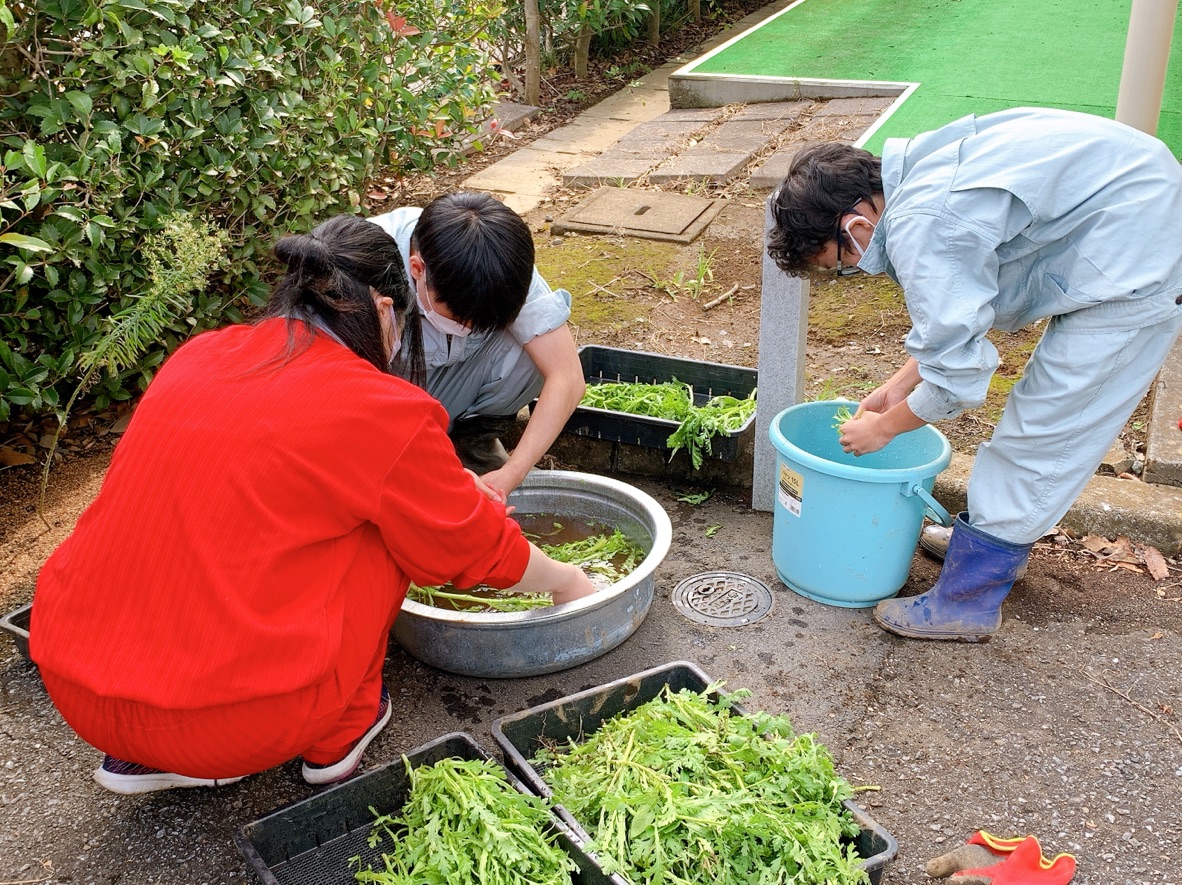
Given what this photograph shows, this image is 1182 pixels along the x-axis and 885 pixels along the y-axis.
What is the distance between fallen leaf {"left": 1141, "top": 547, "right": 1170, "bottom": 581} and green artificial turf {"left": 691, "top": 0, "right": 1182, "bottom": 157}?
3.74m

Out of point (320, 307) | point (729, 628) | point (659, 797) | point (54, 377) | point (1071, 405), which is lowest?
point (729, 628)

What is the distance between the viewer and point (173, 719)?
2.09 meters

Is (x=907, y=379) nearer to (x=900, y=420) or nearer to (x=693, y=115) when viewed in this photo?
(x=900, y=420)

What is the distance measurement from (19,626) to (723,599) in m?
2.08

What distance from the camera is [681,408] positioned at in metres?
3.83

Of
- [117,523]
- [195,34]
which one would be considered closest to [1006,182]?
[117,523]

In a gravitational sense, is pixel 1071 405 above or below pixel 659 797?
above

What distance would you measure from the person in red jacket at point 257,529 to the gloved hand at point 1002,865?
1.28 meters

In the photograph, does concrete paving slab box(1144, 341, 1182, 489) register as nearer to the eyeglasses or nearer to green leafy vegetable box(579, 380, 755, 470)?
green leafy vegetable box(579, 380, 755, 470)

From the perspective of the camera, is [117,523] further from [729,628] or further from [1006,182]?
[1006,182]

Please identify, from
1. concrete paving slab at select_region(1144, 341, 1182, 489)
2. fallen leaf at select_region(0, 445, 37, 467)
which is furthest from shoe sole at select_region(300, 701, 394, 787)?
concrete paving slab at select_region(1144, 341, 1182, 489)

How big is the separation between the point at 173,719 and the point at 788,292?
2.22 meters

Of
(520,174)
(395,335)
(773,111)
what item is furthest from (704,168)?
(395,335)

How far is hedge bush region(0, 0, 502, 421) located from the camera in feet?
11.4
